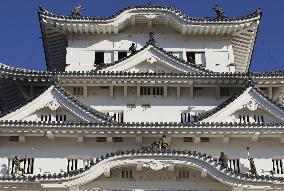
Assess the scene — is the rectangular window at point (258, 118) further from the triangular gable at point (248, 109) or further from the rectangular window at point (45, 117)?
the rectangular window at point (45, 117)

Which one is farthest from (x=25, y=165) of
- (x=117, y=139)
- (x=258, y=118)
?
(x=258, y=118)

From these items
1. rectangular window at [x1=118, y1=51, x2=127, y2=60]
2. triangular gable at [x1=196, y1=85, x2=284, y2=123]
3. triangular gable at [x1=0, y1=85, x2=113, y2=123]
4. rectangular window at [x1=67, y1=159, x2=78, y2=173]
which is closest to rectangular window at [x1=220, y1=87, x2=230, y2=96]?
triangular gable at [x1=196, y1=85, x2=284, y2=123]

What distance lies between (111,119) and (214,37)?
8.18 metres

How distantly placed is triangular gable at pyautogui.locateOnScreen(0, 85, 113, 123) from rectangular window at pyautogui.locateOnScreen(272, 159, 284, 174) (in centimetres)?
661

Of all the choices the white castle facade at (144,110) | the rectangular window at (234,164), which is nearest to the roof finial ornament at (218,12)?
the white castle facade at (144,110)

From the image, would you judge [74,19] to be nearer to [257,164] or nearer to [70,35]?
[70,35]

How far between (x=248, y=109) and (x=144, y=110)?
4.32m

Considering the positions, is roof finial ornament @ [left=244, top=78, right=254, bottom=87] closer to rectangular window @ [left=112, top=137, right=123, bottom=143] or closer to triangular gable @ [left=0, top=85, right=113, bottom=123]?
rectangular window @ [left=112, top=137, right=123, bottom=143]

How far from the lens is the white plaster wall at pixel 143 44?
2694 centimetres

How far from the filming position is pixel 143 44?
27.6 m

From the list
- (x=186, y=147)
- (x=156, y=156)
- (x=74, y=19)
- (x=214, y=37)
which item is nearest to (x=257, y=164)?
(x=186, y=147)

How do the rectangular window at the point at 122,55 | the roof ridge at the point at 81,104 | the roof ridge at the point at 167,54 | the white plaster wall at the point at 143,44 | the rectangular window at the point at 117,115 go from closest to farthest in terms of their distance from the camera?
the roof ridge at the point at 81,104
the rectangular window at the point at 117,115
the roof ridge at the point at 167,54
the white plaster wall at the point at 143,44
the rectangular window at the point at 122,55

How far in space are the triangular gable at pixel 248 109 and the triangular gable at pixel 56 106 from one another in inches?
175

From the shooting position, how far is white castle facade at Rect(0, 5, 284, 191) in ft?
62.2
